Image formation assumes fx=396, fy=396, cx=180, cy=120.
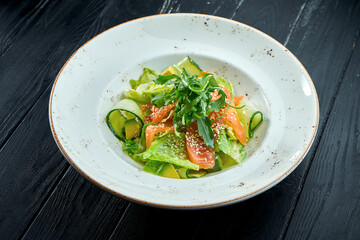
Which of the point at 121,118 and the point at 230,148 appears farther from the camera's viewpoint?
the point at 121,118

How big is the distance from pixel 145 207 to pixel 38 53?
5.54 feet

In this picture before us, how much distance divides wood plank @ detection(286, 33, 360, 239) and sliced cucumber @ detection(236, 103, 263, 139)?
477mm

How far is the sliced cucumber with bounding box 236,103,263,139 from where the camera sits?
2453mm

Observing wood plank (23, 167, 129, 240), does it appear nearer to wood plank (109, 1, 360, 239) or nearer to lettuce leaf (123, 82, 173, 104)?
wood plank (109, 1, 360, 239)

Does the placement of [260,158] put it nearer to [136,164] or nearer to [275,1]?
[136,164]

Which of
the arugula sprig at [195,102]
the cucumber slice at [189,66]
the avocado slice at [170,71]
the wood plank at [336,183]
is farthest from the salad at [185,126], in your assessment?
the wood plank at [336,183]

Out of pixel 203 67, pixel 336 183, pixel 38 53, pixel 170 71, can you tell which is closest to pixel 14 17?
pixel 38 53

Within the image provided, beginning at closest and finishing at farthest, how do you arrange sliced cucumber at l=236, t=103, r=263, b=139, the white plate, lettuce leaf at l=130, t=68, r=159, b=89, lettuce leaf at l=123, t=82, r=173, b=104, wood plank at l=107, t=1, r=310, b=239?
1. the white plate
2. wood plank at l=107, t=1, r=310, b=239
3. sliced cucumber at l=236, t=103, r=263, b=139
4. lettuce leaf at l=123, t=82, r=173, b=104
5. lettuce leaf at l=130, t=68, r=159, b=89

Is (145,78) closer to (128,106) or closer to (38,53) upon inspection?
(128,106)

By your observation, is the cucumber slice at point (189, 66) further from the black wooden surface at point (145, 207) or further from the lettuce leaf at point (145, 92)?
the black wooden surface at point (145, 207)

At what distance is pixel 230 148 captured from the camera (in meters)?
2.34

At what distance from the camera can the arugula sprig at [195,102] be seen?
2.24 meters

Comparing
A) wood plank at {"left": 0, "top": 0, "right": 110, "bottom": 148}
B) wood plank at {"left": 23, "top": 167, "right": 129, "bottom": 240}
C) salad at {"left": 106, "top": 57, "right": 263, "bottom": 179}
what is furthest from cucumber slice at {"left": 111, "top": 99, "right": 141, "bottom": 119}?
wood plank at {"left": 0, "top": 0, "right": 110, "bottom": 148}

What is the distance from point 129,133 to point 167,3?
158 centimetres
